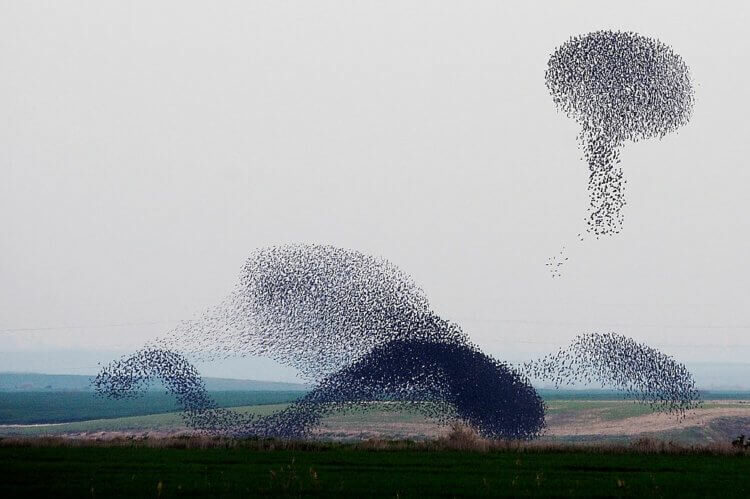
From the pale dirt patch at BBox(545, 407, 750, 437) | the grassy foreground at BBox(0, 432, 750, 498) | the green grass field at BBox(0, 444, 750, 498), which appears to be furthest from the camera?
the pale dirt patch at BBox(545, 407, 750, 437)

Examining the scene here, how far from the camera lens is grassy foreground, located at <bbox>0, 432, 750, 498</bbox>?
2762 cm

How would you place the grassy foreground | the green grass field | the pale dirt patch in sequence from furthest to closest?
the pale dirt patch → the grassy foreground → the green grass field

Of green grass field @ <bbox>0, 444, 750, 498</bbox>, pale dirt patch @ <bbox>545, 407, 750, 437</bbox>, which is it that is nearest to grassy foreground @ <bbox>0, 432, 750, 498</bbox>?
green grass field @ <bbox>0, 444, 750, 498</bbox>

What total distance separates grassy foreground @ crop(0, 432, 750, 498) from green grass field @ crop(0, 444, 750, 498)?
32 millimetres

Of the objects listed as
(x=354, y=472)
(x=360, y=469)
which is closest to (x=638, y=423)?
(x=360, y=469)

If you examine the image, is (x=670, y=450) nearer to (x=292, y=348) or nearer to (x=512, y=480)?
(x=512, y=480)

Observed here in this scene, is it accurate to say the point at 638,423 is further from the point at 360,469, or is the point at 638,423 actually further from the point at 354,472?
the point at 354,472

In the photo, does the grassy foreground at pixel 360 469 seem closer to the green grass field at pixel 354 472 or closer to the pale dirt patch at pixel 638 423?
the green grass field at pixel 354 472

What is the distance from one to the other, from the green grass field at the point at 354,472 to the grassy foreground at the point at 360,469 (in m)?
0.03

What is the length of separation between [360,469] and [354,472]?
1.21m

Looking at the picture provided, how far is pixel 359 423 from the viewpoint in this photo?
66438mm

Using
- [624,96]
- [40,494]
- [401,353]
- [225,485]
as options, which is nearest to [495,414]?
[401,353]

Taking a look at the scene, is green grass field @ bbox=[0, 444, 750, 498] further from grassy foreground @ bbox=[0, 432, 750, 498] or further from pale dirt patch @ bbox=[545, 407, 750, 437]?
pale dirt patch @ bbox=[545, 407, 750, 437]

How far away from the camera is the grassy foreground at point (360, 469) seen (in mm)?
27625
